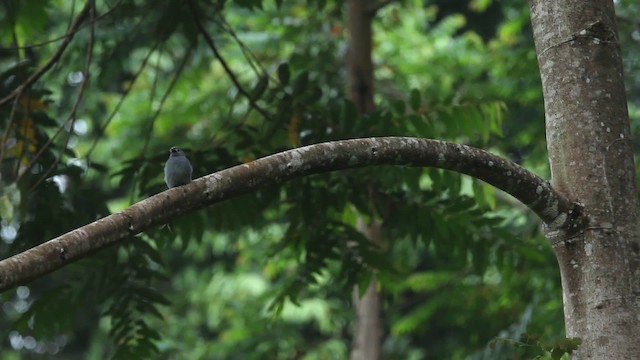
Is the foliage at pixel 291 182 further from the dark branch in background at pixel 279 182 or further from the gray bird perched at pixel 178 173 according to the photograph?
the dark branch in background at pixel 279 182

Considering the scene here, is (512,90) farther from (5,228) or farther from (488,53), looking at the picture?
(5,228)

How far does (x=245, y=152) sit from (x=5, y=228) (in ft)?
4.17

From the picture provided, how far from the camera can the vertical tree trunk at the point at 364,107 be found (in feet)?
21.3

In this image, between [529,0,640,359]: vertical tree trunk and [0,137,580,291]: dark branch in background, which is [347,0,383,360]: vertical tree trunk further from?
[0,137,580,291]: dark branch in background

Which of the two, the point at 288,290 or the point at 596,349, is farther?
the point at 288,290

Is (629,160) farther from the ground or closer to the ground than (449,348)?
closer to the ground

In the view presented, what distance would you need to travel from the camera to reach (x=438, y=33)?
10859mm

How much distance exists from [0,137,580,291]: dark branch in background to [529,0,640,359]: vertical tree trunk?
0.11 m

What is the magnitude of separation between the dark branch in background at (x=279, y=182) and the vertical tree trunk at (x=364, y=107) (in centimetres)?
337

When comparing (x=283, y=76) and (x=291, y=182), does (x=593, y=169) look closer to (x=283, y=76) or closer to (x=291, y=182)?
(x=291, y=182)

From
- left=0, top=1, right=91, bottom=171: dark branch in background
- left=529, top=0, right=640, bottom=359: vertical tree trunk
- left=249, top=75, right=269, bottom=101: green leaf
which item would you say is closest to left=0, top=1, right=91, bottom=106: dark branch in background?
left=0, top=1, right=91, bottom=171: dark branch in background

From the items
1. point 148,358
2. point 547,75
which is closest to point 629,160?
point 547,75

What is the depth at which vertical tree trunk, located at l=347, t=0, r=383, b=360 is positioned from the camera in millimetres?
6488

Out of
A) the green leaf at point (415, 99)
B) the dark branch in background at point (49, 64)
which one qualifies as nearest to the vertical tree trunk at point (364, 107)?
the green leaf at point (415, 99)
